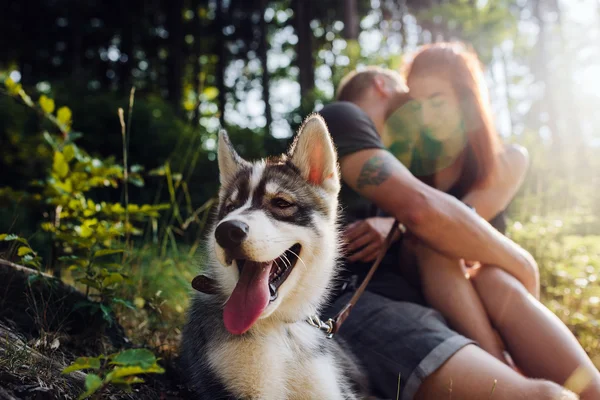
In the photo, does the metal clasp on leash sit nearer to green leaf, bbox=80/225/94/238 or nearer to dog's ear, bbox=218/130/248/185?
dog's ear, bbox=218/130/248/185

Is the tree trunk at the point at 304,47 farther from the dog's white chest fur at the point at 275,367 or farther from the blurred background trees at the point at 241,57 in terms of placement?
the dog's white chest fur at the point at 275,367

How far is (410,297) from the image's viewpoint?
10.6 ft

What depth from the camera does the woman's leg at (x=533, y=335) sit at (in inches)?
104

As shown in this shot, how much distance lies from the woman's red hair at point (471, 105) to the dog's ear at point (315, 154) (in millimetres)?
1541

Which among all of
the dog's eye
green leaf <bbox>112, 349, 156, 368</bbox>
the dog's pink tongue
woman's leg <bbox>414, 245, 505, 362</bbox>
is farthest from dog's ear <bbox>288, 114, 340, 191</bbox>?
green leaf <bbox>112, 349, 156, 368</bbox>

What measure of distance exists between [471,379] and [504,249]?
90 cm

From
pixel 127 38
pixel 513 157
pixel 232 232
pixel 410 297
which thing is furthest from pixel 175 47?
pixel 232 232

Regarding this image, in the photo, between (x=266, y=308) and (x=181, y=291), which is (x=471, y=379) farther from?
(x=181, y=291)

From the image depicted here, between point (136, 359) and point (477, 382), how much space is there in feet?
5.86

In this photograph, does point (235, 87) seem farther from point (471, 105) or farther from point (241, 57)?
point (471, 105)

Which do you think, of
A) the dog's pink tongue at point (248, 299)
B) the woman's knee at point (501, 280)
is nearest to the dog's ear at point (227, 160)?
the dog's pink tongue at point (248, 299)

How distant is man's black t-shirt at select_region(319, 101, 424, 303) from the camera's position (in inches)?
122

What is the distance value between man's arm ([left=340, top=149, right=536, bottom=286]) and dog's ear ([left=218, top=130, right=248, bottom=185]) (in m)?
0.77

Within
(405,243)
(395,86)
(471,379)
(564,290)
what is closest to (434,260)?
(405,243)
